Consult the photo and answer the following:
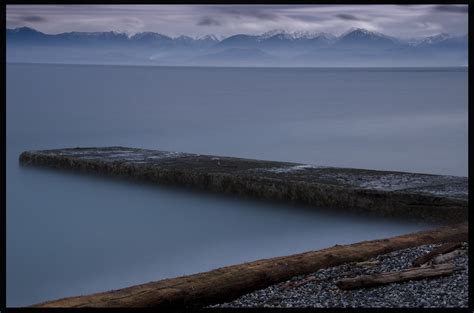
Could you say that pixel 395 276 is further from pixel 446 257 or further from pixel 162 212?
pixel 162 212

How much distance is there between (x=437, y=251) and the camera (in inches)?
198

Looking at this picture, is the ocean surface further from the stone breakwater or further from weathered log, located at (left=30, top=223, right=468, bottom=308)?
weathered log, located at (left=30, top=223, right=468, bottom=308)

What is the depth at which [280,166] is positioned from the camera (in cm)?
959

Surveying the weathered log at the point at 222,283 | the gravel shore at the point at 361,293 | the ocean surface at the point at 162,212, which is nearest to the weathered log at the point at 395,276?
the gravel shore at the point at 361,293

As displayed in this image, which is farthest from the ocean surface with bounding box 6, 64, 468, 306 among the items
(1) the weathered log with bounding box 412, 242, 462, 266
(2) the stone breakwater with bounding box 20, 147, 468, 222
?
(1) the weathered log with bounding box 412, 242, 462, 266

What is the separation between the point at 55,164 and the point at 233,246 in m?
4.72

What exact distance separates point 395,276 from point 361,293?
243 millimetres

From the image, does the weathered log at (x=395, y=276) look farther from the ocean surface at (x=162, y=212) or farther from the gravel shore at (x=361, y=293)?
the ocean surface at (x=162, y=212)

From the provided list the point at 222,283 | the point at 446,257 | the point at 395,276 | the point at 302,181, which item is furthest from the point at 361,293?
the point at 302,181

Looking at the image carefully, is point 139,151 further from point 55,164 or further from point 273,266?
point 273,266

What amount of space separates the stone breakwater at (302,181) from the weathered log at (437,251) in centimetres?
178

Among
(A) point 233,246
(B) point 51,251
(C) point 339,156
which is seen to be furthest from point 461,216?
(C) point 339,156

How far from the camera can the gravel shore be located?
4.13 metres

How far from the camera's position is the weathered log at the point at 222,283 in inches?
163
